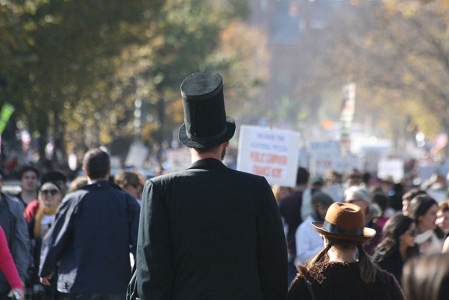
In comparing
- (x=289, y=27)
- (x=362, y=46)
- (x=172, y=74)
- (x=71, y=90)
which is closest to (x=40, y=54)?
(x=71, y=90)

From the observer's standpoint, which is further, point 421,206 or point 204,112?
point 421,206

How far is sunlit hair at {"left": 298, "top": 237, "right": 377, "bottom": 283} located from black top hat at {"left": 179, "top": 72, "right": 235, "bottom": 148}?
66 cm

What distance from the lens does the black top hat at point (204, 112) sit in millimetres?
4684

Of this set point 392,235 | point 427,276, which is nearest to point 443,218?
point 392,235

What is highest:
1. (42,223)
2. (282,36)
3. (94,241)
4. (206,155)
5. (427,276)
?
(282,36)

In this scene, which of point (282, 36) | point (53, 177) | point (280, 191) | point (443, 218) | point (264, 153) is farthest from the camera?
point (282, 36)

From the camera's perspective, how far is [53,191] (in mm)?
9086

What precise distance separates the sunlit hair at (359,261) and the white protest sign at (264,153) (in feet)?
23.1

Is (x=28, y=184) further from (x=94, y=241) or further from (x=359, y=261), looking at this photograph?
(x=359, y=261)

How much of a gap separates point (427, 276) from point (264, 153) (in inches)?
356

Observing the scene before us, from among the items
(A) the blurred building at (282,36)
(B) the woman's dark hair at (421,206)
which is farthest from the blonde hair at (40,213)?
(A) the blurred building at (282,36)

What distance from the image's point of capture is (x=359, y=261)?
4.68 metres

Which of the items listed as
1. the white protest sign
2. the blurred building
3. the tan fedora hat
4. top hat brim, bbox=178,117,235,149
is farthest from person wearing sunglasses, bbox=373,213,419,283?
the blurred building

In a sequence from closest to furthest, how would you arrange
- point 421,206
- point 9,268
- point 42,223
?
point 9,268, point 421,206, point 42,223
